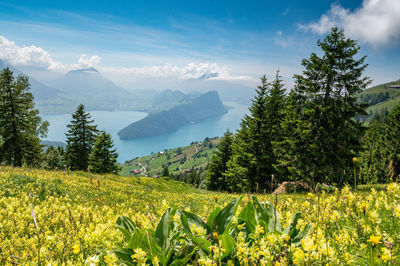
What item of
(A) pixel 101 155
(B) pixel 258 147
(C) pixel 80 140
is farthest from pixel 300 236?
(C) pixel 80 140

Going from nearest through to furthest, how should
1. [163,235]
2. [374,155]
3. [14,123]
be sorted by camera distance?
1. [163,235]
2. [14,123]
3. [374,155]

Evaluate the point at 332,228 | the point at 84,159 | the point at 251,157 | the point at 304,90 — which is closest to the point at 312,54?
the point at 304,90

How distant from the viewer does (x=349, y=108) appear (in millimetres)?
19656

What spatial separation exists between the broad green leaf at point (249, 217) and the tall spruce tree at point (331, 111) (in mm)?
19435

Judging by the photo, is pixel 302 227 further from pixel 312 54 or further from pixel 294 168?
pixel 312 54

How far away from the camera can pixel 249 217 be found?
2.55 metres

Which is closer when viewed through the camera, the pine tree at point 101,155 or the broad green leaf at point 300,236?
the broad green leaf at point 300,236

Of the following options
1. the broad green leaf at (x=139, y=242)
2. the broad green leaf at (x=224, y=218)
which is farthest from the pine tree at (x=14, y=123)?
the broad green leaf at (x=224, y=218)

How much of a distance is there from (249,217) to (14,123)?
136ft

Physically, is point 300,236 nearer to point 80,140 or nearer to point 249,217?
point 249,217

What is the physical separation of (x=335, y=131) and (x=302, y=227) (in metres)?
21.4

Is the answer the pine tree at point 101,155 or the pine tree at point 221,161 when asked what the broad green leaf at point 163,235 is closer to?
the pine tree at point 221,161

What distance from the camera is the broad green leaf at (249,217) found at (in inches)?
95.3

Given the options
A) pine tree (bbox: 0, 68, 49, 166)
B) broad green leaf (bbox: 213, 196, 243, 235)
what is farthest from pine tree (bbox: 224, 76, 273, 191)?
pine tree (bbox: 0, 68, 49, 166)
